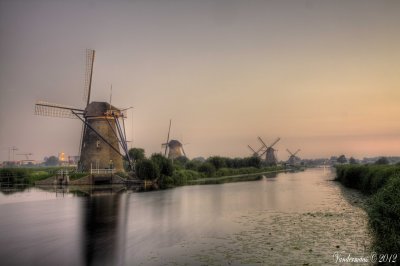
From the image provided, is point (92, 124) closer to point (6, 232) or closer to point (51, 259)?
point (6, 232)

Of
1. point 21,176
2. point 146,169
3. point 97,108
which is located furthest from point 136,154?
point 97,108

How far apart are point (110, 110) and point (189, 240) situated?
146 feet

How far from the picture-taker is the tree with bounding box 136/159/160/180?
5838 cm

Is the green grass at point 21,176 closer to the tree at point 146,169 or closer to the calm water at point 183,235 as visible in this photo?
the tree at point 146,169

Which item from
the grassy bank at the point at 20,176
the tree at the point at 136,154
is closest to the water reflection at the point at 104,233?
the grassy bank at the point at 20,176

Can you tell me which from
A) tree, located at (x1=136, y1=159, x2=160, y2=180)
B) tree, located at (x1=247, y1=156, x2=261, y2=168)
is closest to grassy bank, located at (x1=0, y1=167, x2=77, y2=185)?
tree, located at (x1=136, y1=159, x2=160, y2=180)

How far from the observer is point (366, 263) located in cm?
1143

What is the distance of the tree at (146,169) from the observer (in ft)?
192

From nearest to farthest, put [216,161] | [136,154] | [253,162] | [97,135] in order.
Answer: [97,135] < [136,154] < [216,161] < [253,162]

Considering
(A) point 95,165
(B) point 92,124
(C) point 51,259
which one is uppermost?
(B) point 92,124

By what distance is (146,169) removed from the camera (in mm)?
58312

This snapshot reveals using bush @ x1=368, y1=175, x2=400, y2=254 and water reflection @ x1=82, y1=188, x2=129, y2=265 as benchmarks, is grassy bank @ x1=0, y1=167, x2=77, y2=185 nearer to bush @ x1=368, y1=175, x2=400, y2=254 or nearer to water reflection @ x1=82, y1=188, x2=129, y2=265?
water reflection @ x1=82, y1=188, x2=129, y2=265

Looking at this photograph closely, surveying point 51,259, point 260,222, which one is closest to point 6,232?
point 51,259

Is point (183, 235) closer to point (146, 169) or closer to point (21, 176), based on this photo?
point (146, 169)
